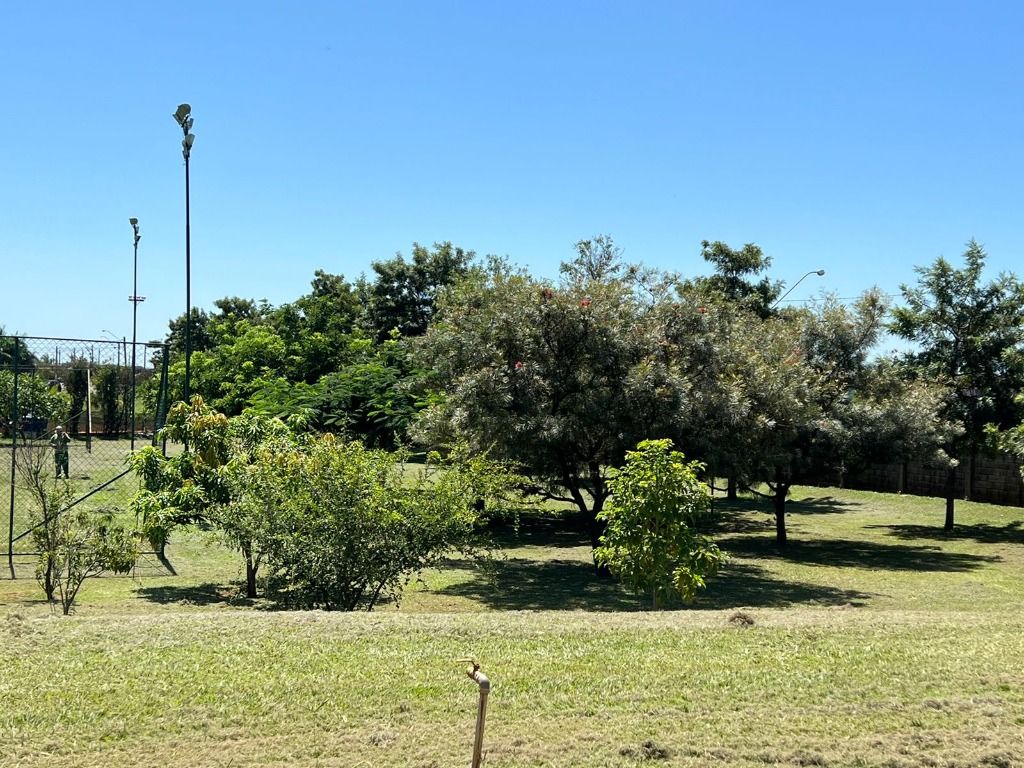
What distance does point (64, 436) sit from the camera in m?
17.8

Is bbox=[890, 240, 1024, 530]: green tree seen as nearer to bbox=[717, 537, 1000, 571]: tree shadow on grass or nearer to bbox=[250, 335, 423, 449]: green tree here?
bbox=[717, 537, 1000, 571]: tree shadow on grass

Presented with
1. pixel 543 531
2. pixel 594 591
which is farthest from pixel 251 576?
pixel 543 531

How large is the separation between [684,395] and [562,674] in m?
9.83

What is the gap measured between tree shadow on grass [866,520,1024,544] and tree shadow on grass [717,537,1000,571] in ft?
7.81

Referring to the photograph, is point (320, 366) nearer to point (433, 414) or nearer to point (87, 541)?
point (433, 414)

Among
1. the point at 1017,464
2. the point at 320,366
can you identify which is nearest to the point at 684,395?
the point at 1017,464

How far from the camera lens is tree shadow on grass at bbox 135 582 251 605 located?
45.5 ft

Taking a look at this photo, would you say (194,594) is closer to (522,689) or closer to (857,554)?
(522,689)

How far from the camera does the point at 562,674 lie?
7.64 metres

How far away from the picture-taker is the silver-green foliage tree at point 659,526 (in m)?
12.3

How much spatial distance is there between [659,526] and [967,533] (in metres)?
18.9

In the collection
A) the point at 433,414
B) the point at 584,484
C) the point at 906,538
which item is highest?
the point at 433,414

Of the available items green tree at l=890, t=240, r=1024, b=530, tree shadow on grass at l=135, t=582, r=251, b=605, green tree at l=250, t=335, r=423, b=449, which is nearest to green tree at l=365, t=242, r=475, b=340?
green tree at l=250, t=335, r=423, b=449

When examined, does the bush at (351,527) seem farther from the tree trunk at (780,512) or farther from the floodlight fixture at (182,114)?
the tree trunk at (780,512)
